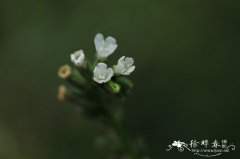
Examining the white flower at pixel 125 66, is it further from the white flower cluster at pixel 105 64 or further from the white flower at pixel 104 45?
the white flower at pixel 104 45

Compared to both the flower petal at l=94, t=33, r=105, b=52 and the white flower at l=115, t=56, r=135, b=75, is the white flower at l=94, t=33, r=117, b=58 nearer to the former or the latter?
the flower petal at l=94, t=33, r=105, b=52

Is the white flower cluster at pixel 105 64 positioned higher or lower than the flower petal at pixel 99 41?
lower

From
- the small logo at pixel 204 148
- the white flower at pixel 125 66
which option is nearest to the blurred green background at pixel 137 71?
the small logo at pixel 204 148

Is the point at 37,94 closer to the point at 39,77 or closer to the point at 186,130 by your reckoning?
the point at 39,77

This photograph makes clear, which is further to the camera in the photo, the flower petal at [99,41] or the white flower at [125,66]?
the flower petal at [99,41]

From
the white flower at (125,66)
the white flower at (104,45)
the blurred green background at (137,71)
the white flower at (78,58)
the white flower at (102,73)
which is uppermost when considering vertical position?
the blurred green background at (137,71)

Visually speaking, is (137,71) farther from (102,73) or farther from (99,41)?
(102,73)
